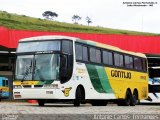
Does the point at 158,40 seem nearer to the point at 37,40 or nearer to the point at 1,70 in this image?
the point at 1,70

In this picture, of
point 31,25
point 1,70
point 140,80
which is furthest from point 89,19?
point 140,80

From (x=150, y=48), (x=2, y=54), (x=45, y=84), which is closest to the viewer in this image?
(x=45, y=84)

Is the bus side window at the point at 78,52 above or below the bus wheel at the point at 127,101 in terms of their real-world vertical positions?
above

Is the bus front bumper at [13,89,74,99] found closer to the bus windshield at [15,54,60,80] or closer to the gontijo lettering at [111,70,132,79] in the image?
the bus windshield at [15,54,60,80]

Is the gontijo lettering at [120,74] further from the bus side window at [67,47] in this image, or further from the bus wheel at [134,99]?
the bus side window at [67,47]

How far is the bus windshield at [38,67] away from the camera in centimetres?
2058

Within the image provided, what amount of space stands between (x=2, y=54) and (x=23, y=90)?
2492cm

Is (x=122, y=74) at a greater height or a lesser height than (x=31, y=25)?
lesser

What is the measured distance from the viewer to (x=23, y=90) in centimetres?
2095

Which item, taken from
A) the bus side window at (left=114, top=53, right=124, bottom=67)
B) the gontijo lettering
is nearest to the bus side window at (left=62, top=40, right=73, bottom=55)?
the gontijo lettering

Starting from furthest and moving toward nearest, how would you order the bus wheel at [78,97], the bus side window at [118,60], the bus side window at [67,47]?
the bus side window at [118,60] → the bus wheel at [78,97] → the bus side window at [67,47]

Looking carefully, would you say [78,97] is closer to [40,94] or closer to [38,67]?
[40,94]

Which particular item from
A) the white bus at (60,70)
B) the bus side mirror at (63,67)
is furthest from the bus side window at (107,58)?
the bus side mirror at (63,67)

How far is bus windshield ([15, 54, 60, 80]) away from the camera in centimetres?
2058
